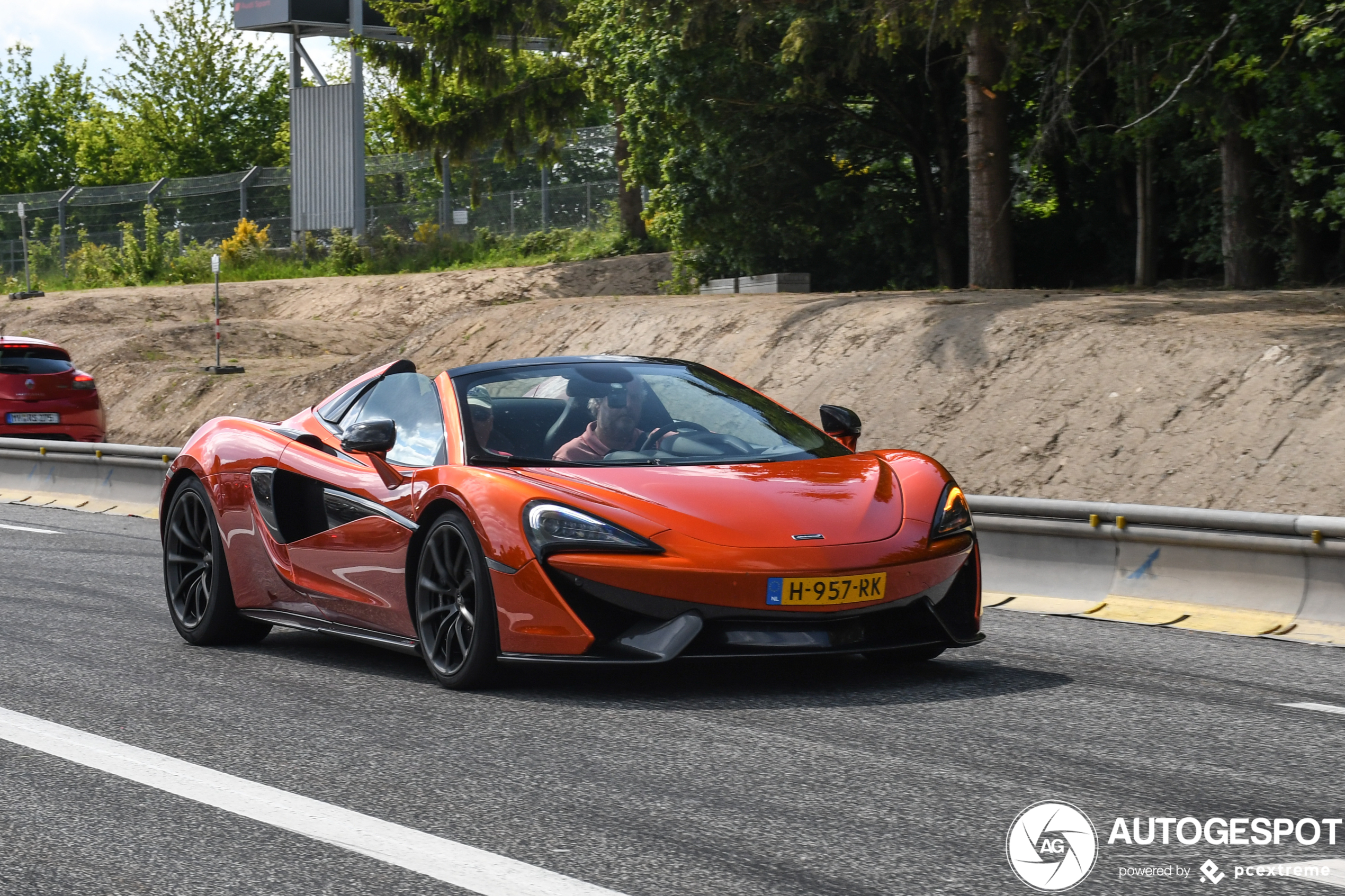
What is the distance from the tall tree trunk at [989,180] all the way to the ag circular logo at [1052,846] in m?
17.1

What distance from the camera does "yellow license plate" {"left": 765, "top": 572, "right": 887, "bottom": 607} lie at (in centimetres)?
612

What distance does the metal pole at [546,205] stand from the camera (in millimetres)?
45062

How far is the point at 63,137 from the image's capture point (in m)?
83.2

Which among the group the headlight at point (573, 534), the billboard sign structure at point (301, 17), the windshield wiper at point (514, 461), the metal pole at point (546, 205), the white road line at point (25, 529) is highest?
the billboard sign structure at point (301, 17)

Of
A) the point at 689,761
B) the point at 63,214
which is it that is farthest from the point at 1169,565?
the point at 63,214

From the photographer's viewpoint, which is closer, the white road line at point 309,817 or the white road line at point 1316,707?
the white road line at point 309,817

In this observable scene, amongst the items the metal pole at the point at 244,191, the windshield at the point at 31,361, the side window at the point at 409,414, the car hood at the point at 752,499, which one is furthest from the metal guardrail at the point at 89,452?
the metal pole at the point at 244,191

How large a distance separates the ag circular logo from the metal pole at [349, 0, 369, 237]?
1765 inches

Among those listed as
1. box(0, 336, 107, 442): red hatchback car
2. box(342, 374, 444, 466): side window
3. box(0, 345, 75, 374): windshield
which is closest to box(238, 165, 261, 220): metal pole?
box(0, 336, 107, 442): red hatchback car

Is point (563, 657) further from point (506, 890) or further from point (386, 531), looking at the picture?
point (506, 890)

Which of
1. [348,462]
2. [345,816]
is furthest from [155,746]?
[348,462]

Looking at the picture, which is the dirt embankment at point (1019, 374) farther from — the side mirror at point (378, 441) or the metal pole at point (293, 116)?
the metal pole at point (293, 116)

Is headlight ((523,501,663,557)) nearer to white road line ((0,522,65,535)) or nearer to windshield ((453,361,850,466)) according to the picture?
windshield ((453,361,850,466))

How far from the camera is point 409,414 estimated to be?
746 centimetres
